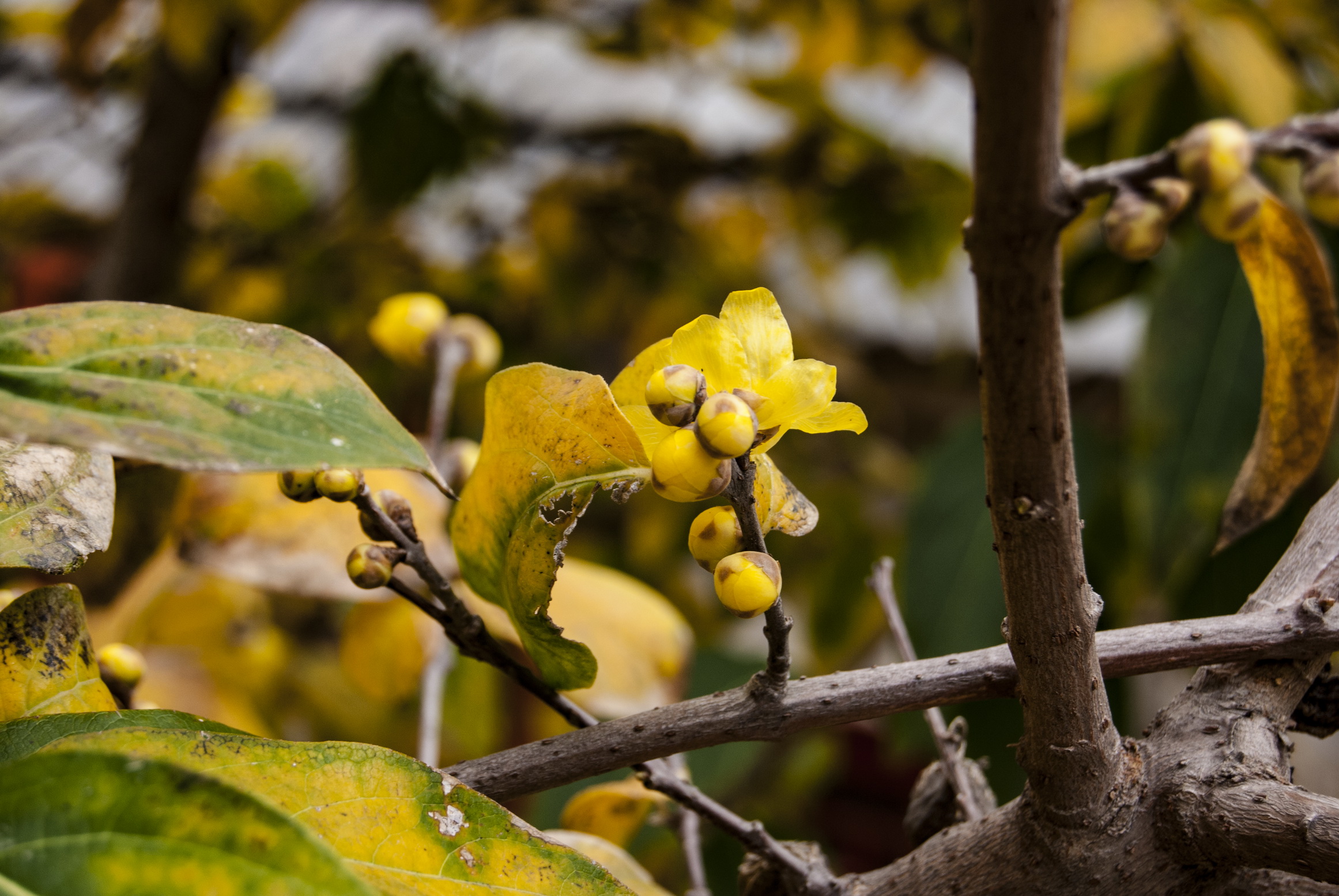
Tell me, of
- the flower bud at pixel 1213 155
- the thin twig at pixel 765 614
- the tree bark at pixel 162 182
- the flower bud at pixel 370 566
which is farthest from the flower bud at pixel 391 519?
the tree bark at pixel 162 182

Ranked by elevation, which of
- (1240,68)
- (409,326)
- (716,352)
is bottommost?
(716,352)

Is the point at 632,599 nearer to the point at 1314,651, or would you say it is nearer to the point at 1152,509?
the point at 1314,651

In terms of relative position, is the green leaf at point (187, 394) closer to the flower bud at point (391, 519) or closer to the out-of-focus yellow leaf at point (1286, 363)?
the flower bud at point (391, 519)

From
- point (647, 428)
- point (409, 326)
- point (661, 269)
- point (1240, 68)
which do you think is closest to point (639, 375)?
point (647, 428)

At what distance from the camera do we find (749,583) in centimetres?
21

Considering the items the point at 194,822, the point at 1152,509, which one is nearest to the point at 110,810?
the point at 194,822

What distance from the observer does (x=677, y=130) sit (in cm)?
127

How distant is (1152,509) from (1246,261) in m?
0.54

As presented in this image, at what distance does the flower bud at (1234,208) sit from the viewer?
178 millimetres

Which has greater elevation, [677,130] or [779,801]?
[677,130]

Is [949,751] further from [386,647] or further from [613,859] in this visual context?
[386,647]

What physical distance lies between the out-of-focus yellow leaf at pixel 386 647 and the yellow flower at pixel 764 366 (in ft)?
0.99

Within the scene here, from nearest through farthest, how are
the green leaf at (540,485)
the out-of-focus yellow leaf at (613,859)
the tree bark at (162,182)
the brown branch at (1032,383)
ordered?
the brown branch at (1032,383)
the green leaf at (540,485)
the out-of-focus yellow leaf at (613,859)
the tree bark at (162,182)

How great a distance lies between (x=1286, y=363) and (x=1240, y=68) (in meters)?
→ 0.59
